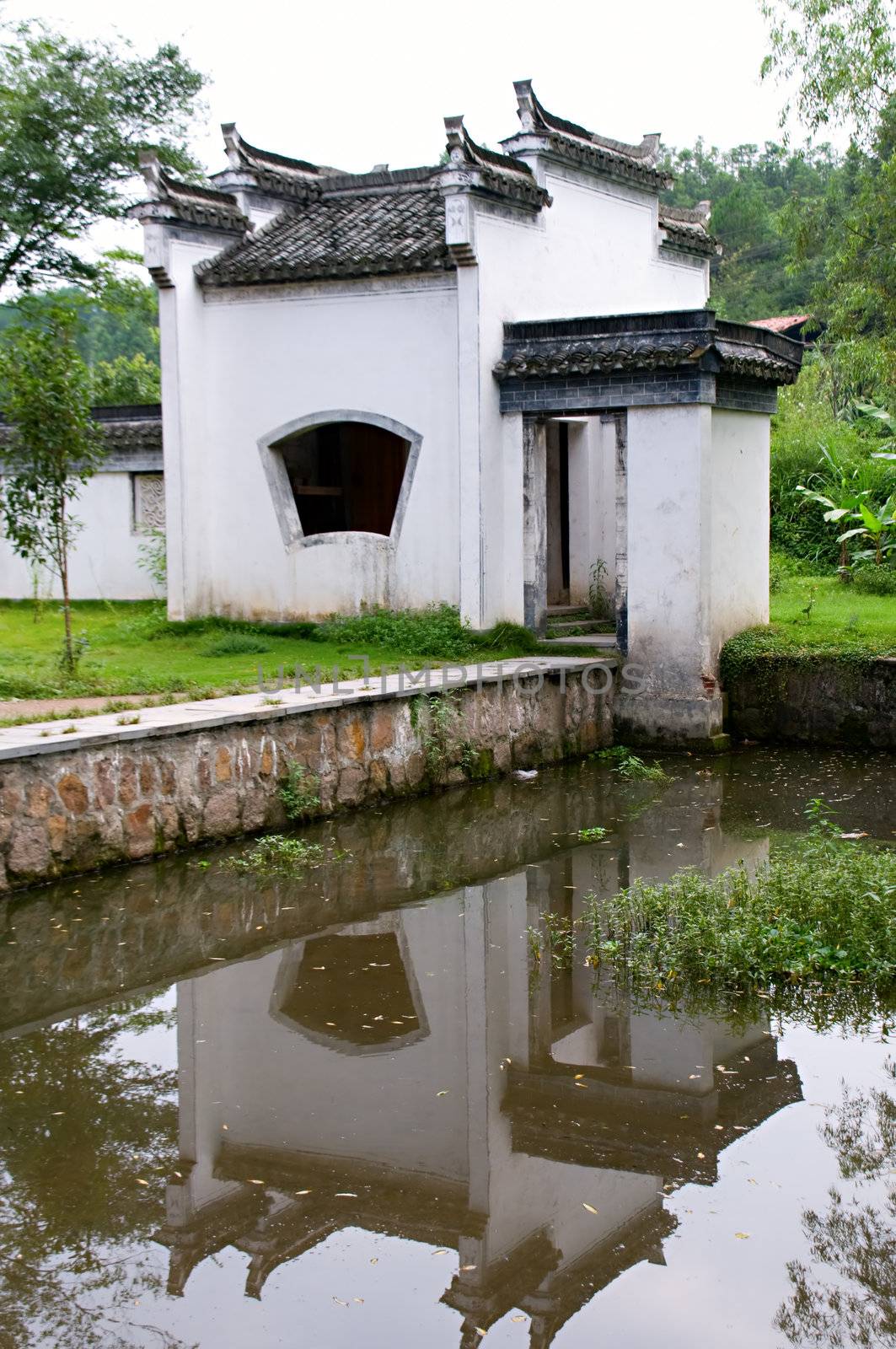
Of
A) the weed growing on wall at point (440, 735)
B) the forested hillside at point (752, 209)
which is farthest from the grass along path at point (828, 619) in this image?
the forested hillside at point (752, 209)

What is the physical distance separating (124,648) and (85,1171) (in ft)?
33.6

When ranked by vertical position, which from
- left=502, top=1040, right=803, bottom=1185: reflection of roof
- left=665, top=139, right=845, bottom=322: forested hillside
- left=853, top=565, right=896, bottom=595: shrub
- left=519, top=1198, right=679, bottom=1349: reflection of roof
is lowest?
left=519, top=1198, right=679, bottom=1349: reflection of roof

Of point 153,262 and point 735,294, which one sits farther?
point 735,294

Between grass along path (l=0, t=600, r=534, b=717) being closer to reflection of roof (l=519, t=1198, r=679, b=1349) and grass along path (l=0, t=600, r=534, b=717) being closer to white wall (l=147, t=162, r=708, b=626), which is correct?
white wall (l=147, t=162, r=708, b=626)

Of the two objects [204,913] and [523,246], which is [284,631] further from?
[204,913]

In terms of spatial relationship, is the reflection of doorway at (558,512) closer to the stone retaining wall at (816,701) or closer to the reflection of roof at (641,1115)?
the stone retaining wall at (816,701)

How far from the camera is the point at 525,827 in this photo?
34.5 feet

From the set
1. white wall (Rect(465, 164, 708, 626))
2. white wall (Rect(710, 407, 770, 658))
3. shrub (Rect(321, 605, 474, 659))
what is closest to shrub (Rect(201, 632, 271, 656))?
shrub (Rect(321, 605, 474, 659))

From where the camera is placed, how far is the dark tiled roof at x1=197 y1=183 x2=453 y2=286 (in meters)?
14.7

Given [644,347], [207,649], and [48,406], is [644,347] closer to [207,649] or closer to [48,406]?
[207,649]

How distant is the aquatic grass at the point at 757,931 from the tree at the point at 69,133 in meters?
20.0

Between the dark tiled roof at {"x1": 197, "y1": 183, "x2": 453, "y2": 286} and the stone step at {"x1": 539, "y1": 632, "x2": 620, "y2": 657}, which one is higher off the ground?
the dark tiled roof at {"x1": 197, "y1": 183, "x2": 453, "y2": 286}

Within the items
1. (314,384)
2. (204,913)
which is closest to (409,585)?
(314,384)

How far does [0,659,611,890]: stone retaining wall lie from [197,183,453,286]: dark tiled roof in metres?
4.75
